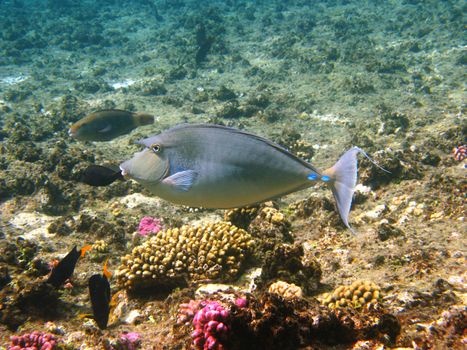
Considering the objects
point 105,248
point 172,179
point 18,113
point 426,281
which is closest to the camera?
point 172,179

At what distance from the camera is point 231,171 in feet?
7.30

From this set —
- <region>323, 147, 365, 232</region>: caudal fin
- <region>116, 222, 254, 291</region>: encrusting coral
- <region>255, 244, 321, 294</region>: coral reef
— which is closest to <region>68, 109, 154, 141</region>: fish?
<region>116, 222, 254, 291</region>: encrusting coral

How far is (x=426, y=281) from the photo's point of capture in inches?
124

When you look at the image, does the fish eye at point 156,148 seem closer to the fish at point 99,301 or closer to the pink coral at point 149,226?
the fish at point 99,301

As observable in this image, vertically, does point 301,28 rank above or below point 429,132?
above

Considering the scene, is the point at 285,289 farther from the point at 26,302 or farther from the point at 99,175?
the point at 26,302

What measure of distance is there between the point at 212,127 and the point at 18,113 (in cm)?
1338

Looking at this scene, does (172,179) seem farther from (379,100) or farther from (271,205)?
(379,100)

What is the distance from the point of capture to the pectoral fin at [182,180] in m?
2.22

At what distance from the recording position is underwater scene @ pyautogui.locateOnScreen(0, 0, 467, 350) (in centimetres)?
228

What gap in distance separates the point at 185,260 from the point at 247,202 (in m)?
2.19

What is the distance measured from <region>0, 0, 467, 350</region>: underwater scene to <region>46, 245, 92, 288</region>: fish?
2 centimetres

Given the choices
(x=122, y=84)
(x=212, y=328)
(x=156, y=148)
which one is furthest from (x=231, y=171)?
(x=122, y=84)

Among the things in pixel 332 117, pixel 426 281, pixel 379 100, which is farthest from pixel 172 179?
pixel 379 100
